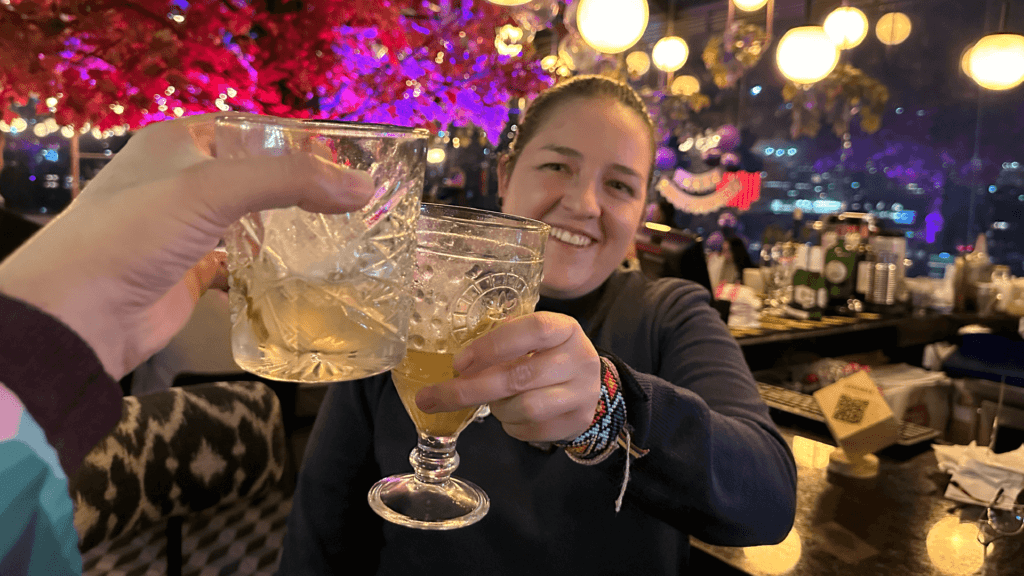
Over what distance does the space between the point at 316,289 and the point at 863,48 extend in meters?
9.01

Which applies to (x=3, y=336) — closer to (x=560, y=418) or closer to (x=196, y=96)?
(x=560, y=418)

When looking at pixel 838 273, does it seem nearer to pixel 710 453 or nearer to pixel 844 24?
pixel 844 24

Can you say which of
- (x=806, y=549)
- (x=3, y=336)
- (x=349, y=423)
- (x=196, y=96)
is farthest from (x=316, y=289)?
(x=196, y=96)

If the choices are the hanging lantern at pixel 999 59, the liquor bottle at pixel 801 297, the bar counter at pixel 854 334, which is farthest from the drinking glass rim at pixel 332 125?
the hanging lantern at pixel 999 59

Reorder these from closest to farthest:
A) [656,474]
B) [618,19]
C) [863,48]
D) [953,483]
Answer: [656,474], [953,483], [618,19], [863,48]

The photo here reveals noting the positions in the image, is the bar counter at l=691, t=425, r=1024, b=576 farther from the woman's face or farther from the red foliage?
the red foliage

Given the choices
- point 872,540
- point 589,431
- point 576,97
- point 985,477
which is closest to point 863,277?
point 985,477

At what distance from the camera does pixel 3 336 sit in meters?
0.38

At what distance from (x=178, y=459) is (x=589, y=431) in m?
1.06

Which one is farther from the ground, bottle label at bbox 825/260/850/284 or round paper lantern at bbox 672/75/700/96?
round paper lantern at bbox 672/75/700/96

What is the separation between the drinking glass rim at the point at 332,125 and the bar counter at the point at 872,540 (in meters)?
1.03

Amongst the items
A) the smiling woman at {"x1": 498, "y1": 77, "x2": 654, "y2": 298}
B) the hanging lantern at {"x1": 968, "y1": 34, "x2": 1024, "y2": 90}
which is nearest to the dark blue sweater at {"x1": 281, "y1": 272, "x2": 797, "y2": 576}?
the smiling woman at {"x1": 498, "y1": 77, "x2": 654, "y2": 298}

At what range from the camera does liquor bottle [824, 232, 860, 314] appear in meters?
4.00

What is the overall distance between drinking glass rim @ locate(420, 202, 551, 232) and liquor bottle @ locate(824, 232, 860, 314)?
12.3ft
